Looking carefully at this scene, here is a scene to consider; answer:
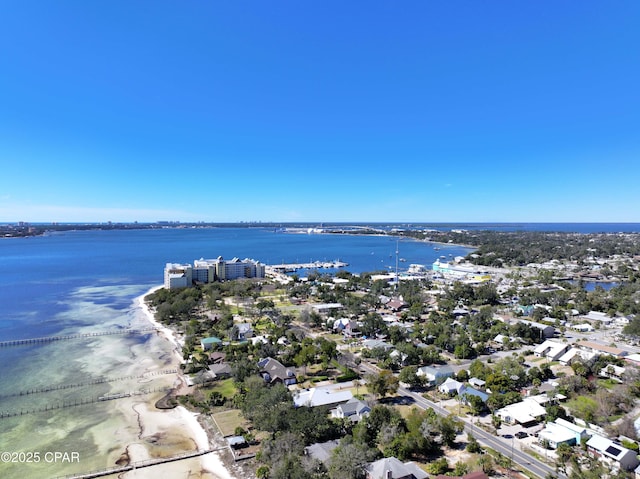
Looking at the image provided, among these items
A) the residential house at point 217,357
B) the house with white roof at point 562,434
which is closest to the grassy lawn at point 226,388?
the residential house at point 217,357

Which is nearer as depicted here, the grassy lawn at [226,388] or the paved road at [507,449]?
the paved road at [507,449]

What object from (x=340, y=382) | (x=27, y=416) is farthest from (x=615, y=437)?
(x=27, y=416)

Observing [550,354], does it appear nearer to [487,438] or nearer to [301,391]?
[487,438]

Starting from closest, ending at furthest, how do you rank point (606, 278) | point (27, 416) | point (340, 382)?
1. point (27, 416)
2. point (340, 382)
3. point (606, 278)

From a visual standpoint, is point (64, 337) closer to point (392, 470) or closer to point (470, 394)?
point (392, 470)

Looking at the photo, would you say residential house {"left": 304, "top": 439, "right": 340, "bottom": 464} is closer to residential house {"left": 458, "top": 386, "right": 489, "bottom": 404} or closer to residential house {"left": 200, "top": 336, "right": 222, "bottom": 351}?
residential house {"left": 458, "top": 386, "right": 489, "bottom": 404}

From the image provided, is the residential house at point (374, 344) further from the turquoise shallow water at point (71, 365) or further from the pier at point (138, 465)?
the pier at point (138, 465)

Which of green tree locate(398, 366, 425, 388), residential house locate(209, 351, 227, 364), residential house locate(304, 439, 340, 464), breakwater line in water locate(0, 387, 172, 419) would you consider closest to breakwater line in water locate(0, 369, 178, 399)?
breakwater line in water locate(0, 387, 172, 419)
